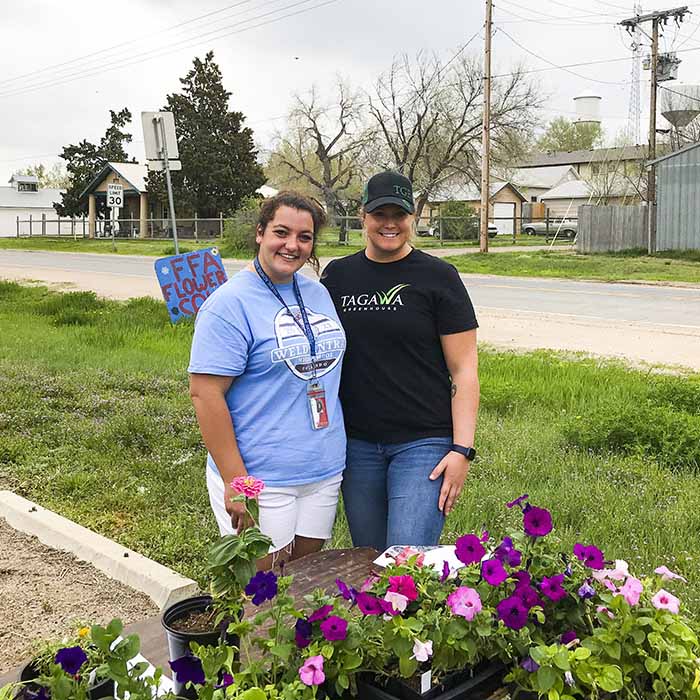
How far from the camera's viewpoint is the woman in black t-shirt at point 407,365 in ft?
9.84

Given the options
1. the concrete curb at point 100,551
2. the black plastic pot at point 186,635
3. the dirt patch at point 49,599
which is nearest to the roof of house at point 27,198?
the concrete curb at point 100,551

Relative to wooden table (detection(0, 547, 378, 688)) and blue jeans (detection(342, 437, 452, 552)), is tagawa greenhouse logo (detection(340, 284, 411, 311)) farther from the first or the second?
wooden table (detection(0, 547, 378, 688))

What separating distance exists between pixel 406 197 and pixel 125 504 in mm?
2858

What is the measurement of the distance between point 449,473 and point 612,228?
2786 cm

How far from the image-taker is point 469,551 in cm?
202

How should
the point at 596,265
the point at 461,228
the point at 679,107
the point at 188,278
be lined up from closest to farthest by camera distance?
the point at 188,278 < the point at 596,265 < the point at 679,107 < the point at 461,228

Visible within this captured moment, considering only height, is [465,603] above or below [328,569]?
above

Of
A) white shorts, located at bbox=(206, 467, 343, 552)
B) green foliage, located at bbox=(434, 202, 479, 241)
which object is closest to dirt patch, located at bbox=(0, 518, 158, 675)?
white shorts, located at bbox=(206, 467, 343, 552)

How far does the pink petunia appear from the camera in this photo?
1812mm

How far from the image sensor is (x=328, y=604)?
6.12 feet

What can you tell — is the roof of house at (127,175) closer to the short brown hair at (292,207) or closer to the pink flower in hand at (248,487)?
the short brown hair at (292,207)

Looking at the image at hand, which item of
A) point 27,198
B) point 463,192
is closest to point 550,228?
point 463,192

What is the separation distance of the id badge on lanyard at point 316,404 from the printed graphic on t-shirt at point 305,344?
0.12ft

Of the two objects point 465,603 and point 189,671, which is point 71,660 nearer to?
point 189,671
